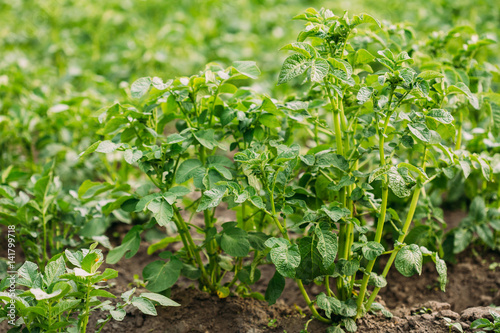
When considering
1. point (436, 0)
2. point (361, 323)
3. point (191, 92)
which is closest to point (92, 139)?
point (191, 92)

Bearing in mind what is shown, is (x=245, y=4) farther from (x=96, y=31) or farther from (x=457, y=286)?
(x=457, y=286)

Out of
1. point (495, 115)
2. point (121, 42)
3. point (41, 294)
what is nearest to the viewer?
point (41, 294)

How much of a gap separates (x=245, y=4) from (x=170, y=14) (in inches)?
36.2

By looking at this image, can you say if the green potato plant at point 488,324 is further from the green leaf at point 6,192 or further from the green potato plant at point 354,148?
the green leaf at point 6,192

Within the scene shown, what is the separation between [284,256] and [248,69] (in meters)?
0.77

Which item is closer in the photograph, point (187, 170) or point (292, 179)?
point (187, 170)

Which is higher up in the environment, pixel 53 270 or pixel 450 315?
pixel 53 270

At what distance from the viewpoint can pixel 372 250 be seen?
1.69 metres

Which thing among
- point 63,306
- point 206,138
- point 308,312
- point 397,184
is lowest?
point 308,312

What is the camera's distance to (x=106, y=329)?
6.53ft

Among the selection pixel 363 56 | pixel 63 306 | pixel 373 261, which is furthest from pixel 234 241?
pixel 363 56

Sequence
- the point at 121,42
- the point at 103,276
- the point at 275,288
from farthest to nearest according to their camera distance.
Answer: the point at 121,42 < the point at 275,288 < the point at 103,276

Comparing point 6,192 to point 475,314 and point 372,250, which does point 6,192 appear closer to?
point 372,250

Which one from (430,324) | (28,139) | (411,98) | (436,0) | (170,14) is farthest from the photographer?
(170,14)
